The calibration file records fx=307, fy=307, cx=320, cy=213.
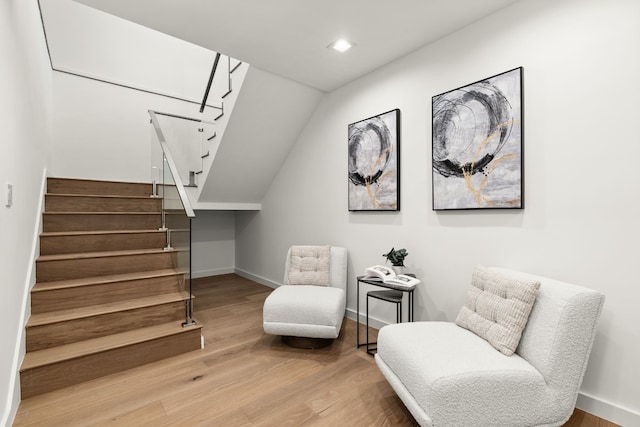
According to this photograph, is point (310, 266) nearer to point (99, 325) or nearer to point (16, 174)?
point (99, 325)

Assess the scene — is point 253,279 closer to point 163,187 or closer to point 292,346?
point 163,187

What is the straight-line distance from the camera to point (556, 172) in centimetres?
197

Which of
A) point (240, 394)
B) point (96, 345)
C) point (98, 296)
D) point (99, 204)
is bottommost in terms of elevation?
point (240, 394)

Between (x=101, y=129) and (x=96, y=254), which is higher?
(x=101, y=129)

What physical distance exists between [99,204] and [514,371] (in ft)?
13.9

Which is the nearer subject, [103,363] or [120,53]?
[103,363]

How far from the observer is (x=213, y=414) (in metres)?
1.84

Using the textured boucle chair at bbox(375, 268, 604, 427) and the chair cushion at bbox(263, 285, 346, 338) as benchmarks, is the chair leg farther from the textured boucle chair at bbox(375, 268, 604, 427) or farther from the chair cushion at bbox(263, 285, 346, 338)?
the textured boucle chair at bbox(375, 268, 604, 427)

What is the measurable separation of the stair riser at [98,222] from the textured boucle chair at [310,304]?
185cm

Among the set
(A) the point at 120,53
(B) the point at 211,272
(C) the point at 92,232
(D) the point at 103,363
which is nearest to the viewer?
(D) the point at 103,363

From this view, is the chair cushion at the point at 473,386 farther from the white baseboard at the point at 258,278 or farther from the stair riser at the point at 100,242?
the white baseboard at the point at 258,278

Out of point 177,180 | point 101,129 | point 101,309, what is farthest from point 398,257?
point 101,129

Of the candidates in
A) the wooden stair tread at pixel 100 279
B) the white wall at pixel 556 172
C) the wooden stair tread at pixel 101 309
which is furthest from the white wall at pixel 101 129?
the white wall at pixel 556 172

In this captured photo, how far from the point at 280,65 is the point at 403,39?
1.21 metres
